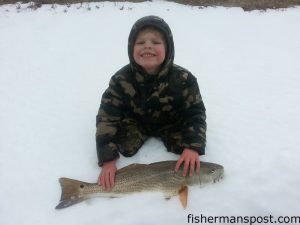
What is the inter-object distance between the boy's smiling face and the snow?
0.82m

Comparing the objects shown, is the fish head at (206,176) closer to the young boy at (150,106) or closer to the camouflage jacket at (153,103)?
the young boy at (150,106)

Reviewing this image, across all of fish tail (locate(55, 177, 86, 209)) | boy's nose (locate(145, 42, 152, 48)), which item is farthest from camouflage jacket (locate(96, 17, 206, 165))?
fish tail (locate(55, 177, 86, 209))

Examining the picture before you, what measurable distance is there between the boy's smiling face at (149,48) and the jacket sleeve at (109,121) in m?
0.37

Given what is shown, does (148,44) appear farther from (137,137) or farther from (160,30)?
(137,137)

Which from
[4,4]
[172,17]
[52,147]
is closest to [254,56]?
[172,17]

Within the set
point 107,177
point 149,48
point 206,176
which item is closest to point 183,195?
point 206,176

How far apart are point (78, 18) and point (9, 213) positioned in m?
4.30

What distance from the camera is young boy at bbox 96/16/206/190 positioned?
3248mm

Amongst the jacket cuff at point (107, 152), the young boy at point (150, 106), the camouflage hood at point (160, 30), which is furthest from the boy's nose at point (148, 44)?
the jacket cuff at point (107, 152)

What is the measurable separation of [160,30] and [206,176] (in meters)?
1.18

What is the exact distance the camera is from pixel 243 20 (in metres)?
6.52

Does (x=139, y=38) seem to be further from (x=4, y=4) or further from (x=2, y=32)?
(x=4, y=4)

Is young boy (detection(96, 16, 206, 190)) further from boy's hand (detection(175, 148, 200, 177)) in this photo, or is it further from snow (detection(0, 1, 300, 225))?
snow (detection(0, 1, 300, 225))

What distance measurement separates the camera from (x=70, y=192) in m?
3.11
